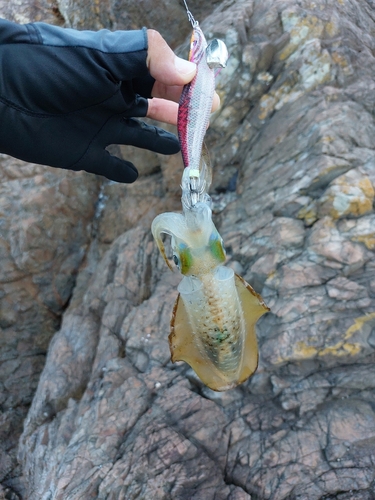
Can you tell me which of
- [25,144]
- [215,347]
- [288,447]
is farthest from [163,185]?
[288,447]

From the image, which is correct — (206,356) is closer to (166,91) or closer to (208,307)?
(208,307)

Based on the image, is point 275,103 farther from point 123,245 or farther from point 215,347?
point 215,347

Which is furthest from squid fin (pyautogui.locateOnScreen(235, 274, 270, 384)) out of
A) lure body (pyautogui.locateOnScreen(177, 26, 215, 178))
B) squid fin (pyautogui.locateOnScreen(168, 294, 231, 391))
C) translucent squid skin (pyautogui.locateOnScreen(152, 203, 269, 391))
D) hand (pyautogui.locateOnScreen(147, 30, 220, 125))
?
hand (pyautogui.locateOnScreen(147, 30, 220, 125))

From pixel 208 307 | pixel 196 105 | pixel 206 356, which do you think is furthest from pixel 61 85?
pixel 206 356

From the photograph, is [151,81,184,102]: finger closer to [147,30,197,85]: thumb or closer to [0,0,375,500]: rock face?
[147,30,197,85]: thumb

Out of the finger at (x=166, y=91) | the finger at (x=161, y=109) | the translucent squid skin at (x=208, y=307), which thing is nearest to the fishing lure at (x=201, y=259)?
the translucent squid skin at (x=208, y=307)

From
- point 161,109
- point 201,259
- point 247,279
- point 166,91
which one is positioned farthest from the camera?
point 247,279

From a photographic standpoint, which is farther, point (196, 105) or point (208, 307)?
point (208, 307)
